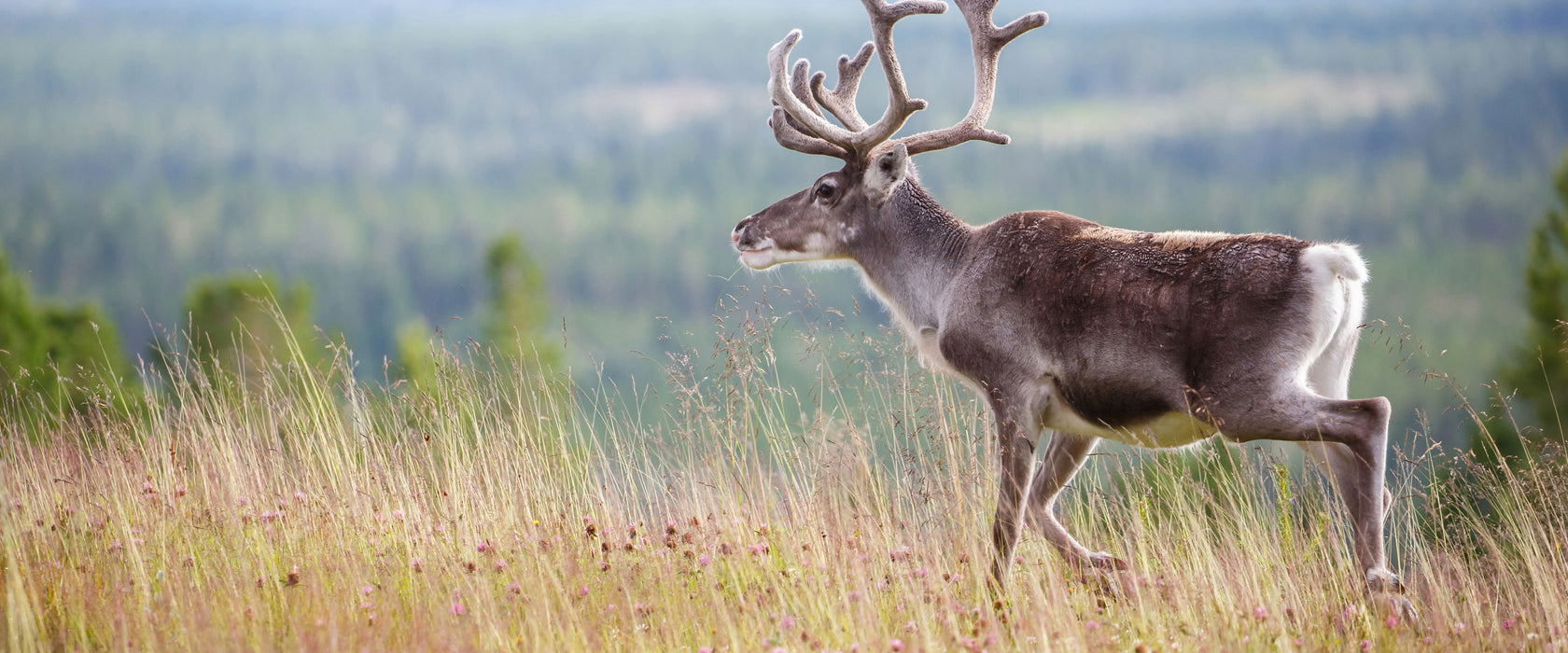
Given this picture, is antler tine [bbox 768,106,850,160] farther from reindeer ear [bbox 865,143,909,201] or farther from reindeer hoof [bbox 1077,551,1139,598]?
reindeer hoof [bbox 1077,551,1139,598]

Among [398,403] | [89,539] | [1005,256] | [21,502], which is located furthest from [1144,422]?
[21,502]

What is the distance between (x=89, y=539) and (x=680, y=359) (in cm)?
271

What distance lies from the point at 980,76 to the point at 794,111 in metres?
0.99

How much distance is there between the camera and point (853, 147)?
262 inches

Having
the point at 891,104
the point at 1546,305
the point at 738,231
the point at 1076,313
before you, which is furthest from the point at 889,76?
the point at 1546,305

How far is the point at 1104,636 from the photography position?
4.57 m

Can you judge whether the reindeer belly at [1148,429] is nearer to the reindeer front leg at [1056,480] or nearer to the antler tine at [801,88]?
the reindeer front leg at [1056,480]

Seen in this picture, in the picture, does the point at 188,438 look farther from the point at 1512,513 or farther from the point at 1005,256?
the point at 1512,513

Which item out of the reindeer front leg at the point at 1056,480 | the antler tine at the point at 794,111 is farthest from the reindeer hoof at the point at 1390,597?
the antler tine at the point at 794,111

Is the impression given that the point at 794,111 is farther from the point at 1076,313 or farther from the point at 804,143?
the point at 1076,313

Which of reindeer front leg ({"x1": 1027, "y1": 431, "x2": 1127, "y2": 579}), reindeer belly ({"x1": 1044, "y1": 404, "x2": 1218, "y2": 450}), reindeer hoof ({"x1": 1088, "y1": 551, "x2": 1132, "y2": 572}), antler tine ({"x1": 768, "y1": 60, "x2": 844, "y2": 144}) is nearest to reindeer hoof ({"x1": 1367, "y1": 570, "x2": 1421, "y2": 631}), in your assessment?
reindeer belly ({"x1": 1044, "y1": 404, "x2": 1218, "y2": 450})

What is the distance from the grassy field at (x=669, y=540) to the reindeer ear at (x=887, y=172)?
0.78 metres

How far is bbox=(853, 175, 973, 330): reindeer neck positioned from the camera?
244 inches

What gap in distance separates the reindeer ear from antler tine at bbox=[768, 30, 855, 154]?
0.26 m
